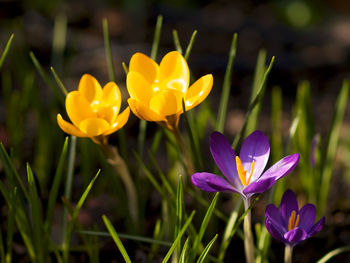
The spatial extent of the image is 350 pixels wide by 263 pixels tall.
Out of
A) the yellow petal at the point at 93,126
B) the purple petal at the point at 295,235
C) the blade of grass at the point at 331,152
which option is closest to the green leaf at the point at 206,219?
the purple petal at the point at 295,235

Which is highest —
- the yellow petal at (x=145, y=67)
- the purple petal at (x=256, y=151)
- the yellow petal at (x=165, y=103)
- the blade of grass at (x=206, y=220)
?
the yellow petal at (x=145, y=67)

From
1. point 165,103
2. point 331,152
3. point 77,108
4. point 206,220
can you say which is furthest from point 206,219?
point 331,152

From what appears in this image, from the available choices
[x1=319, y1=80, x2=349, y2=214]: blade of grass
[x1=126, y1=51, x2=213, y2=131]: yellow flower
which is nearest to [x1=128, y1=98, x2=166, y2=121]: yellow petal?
[x1=126, y1=51, x2=213, y2=131]: yellow flower

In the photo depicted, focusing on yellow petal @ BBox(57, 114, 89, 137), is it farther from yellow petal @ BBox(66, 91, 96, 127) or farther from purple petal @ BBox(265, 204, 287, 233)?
purple petal @ BBox(265, 204, 287, 233)

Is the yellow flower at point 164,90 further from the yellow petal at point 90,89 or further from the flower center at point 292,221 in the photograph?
the flower center at point 292,221

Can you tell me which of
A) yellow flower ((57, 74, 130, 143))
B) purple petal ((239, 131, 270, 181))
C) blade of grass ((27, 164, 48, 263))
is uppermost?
yellow flower ((57, 74, 130, 143))

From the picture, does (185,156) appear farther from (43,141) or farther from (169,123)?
(43,141)
